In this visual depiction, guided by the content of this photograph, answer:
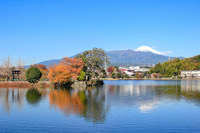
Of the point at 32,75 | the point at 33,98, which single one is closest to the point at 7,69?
the point at 32,75

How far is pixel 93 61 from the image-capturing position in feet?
193

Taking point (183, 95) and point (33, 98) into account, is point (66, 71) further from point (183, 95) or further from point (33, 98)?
point (183, 95)

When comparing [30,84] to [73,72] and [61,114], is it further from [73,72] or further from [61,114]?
[61,114]

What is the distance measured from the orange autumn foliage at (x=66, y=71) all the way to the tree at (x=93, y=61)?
3.10m

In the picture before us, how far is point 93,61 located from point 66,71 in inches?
334

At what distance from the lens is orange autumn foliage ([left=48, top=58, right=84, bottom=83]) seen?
53094 mm

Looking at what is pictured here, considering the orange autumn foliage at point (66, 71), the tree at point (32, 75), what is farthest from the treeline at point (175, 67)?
the tree at point (32, 75)

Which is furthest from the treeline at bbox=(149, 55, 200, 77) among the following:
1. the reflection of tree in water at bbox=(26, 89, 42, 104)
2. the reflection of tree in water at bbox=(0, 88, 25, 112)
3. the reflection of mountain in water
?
the reflection of tree in water at bbox=(0, 88, 25, 112)

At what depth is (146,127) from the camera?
1570 cm

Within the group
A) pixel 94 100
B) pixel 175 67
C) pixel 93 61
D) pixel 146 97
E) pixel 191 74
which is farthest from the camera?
pixel 191 74

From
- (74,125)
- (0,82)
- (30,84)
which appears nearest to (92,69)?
(30,84)

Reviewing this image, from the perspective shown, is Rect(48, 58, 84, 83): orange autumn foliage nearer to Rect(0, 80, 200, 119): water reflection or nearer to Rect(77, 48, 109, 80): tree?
Rect(77, 48, 109, 80): tree

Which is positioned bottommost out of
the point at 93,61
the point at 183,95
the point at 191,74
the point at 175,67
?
the point at 183,95

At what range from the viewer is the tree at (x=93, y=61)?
59.0 metres
